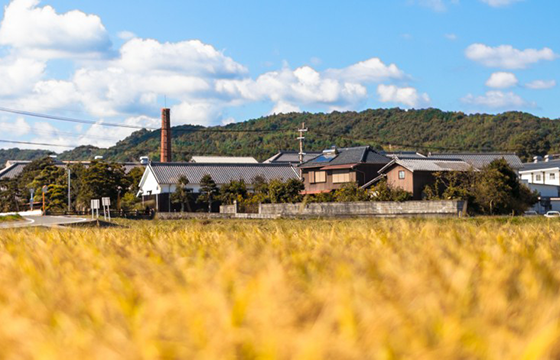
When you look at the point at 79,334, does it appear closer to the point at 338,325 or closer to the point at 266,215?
the point at 338,325

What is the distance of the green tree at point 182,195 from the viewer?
5591 centimetres

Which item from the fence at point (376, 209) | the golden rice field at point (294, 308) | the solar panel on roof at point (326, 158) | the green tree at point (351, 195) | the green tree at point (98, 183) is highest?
the solar panel on roof at point (326, 158)

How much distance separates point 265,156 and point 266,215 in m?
63.9

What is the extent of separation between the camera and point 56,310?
191 centimetres

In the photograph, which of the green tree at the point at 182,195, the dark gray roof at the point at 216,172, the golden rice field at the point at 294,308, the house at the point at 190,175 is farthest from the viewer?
the dark gray roof at the point at 216,172

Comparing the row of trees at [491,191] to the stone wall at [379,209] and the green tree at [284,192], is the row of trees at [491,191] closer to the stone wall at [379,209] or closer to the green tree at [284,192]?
the stone wall at [379,209]

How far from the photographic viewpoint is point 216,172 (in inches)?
2446

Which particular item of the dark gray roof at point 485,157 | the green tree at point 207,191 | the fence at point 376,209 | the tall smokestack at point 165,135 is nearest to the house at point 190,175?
the green tree at point 207,191

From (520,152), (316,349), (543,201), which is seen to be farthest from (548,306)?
(520,152)

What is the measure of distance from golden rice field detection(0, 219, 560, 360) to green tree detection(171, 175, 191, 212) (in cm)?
5379

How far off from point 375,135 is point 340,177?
3040 inches

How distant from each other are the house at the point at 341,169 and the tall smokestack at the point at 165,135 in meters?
25.2

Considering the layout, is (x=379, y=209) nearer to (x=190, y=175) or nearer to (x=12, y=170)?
(x=190, y=175)

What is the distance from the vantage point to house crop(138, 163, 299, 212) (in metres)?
59.0
